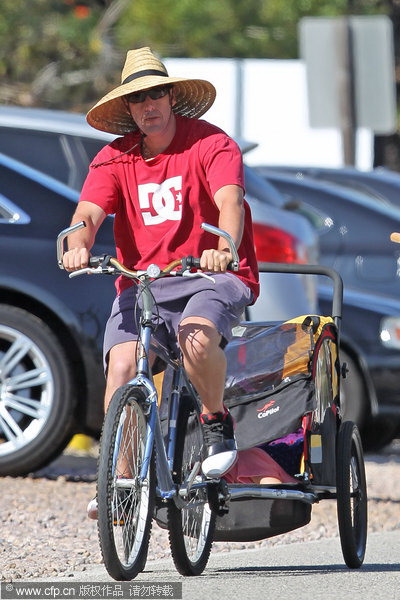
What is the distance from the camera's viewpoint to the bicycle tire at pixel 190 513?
6047 millimetres

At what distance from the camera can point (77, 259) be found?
5766 mm

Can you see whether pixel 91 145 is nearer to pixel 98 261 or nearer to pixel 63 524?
pixel 63 524

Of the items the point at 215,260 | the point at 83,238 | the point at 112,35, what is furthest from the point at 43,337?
the point at 112,35

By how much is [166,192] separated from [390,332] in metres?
4.99

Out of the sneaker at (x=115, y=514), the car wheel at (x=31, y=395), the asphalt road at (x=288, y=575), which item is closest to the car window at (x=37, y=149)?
the car wheel at (x=31, y=395)

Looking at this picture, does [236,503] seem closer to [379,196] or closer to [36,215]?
[36,215]

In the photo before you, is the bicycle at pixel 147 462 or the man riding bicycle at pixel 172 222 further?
the man riding bicycle at pixel 172 222

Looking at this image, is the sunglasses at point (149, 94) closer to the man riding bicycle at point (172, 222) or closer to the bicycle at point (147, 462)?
the man riding bicycle at point (172, 222)

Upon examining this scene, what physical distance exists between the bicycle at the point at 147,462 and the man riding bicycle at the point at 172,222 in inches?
3.0

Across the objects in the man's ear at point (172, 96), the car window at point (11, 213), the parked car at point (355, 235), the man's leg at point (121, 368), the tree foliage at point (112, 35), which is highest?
the tree foliage at point (112, 35)

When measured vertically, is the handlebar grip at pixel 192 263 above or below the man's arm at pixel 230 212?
below

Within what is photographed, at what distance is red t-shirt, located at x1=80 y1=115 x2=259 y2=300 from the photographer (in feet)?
20.0

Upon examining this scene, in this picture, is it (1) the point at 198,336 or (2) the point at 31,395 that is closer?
(1) the point at 198,336

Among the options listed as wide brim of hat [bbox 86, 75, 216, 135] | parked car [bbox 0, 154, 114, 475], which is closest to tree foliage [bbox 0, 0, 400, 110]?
parked car [bbox 0, 154, 114, 475]
